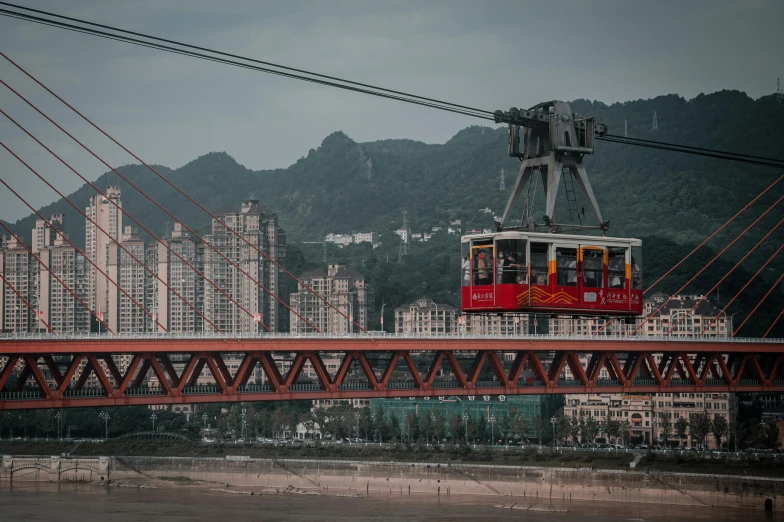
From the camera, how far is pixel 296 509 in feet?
268

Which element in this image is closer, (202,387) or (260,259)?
(202,387)

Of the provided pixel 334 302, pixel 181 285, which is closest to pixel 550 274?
pixel 334 302

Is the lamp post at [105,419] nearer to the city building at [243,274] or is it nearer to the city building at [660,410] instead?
the city building at [243,274]

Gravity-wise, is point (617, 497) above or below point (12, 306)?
below

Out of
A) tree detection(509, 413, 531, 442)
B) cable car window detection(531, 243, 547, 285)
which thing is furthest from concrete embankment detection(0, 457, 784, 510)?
cable car window detection(531, 243, 547, 285)

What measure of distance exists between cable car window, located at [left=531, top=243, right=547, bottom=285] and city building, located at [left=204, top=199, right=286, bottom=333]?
13132 centimetres

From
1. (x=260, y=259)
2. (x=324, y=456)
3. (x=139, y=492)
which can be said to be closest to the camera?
(x=139, y=492)

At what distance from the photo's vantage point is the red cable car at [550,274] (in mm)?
34438

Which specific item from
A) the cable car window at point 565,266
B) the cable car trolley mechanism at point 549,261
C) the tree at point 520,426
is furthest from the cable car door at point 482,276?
the tree at point 520,426

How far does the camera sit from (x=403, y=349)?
78.3 m

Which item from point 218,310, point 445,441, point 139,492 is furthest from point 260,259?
point 139,492

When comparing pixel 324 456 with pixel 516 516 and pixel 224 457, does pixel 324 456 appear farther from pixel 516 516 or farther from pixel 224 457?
pixel 516 516

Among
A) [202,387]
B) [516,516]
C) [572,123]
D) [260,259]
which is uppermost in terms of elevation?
[260,259]

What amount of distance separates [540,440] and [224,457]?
27.5 metres
